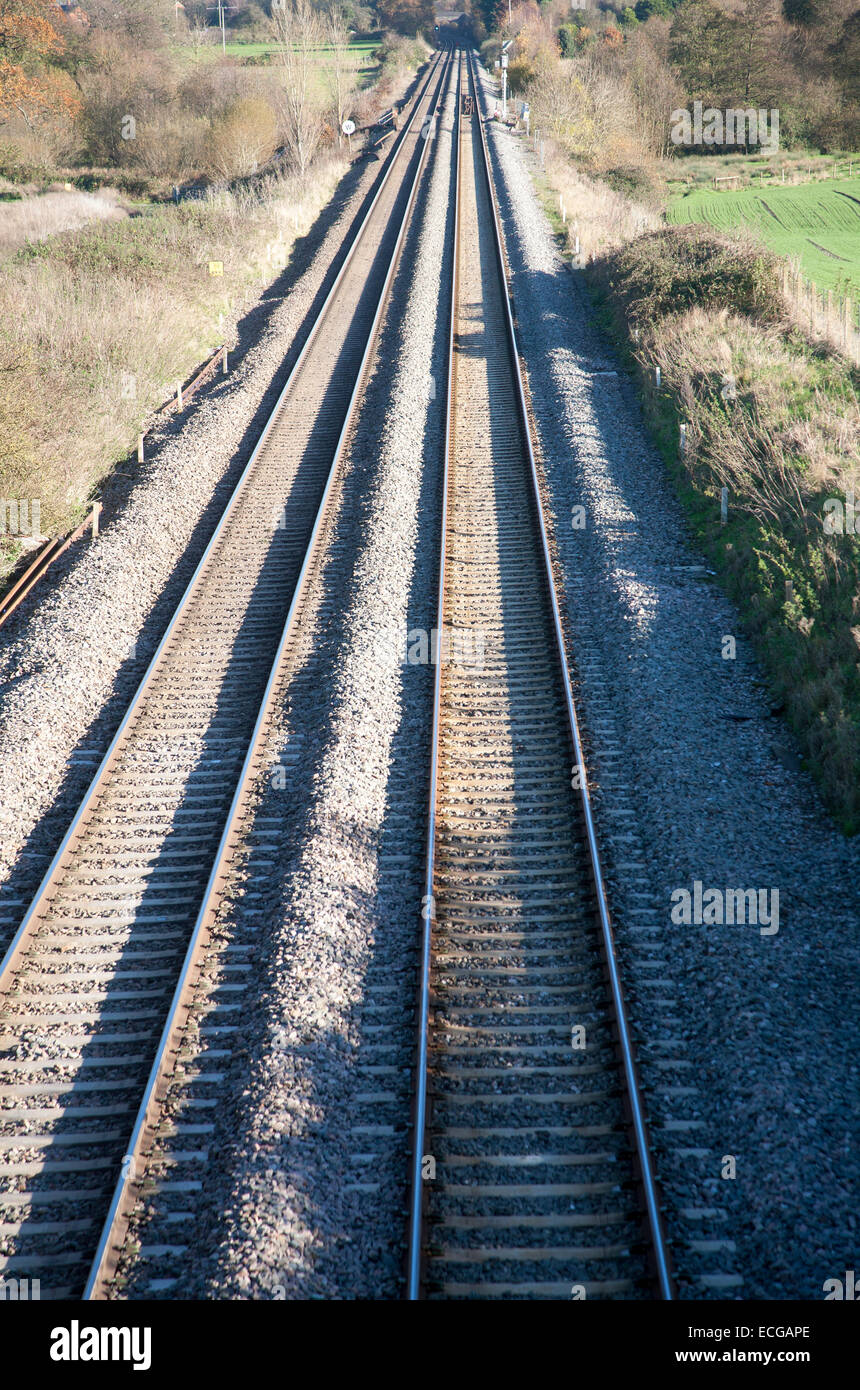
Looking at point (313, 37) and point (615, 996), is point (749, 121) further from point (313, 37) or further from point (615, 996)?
point (615, 996)

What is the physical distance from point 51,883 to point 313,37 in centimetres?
5239

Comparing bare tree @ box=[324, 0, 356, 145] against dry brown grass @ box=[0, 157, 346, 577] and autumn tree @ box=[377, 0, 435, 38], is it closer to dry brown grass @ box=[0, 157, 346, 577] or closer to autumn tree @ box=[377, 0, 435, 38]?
dry brown grass @ box=[0, 157, 346, 577]

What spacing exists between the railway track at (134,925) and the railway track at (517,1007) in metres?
1.69

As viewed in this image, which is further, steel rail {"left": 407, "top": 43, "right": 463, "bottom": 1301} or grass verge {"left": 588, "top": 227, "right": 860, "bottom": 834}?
grass verge {"left": 588, "top": 227, "right": 860, "bottom": 834}

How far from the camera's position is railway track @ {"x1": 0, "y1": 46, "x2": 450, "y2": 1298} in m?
5.66

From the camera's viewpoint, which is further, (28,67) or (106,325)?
(28,67)

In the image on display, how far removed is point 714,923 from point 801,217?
39.9 meters

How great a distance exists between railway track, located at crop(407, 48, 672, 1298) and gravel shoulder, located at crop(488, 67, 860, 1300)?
28 centimetres

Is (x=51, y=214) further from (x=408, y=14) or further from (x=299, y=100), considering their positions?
(x=408, y=14)

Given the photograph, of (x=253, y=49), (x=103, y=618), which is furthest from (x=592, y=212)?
(x=253, y=49)

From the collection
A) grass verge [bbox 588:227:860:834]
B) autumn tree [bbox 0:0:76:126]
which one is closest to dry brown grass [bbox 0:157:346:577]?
grass verge [bbox 588:227:860:834]

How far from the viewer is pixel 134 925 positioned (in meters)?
7.52

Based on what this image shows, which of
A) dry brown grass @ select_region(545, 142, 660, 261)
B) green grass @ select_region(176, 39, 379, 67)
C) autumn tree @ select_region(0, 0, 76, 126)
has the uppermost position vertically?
green grass @ select_region(176, 39, 379, 67)

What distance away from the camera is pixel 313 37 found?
1829 inches
